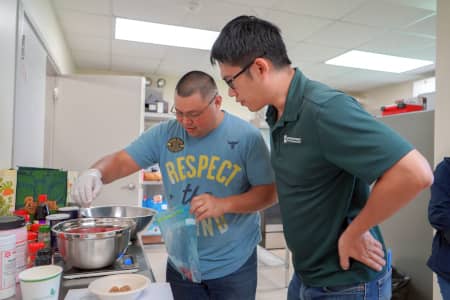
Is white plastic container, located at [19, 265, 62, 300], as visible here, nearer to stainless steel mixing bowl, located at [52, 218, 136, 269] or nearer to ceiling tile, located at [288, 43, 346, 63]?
stainless steel mixing bowl, located at [52, 218, 136, 269]

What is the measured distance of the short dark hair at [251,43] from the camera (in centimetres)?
91

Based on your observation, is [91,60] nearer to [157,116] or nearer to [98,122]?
[157,116]

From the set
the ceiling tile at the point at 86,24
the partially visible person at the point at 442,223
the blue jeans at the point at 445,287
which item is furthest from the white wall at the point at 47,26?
the blue jeans at the point at 445,287

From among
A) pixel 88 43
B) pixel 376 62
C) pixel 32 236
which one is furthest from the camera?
pixel 376 62

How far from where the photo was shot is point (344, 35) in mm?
3428

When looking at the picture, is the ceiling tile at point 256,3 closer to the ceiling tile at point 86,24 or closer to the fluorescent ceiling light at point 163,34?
the fluorescent ceiling light at point 163,34

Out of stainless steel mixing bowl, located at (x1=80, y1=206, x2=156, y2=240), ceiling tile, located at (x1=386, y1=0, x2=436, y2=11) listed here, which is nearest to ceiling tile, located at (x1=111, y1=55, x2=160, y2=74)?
ceiling tile, located at (x1=386, y1=0, x2=436, y2=11)

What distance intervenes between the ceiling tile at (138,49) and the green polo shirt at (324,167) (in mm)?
3339

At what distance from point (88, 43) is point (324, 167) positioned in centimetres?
383

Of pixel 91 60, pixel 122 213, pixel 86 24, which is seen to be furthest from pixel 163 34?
pixel 122 213

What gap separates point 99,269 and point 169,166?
457 millimetres

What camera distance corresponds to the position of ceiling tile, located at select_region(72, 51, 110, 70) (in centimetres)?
428

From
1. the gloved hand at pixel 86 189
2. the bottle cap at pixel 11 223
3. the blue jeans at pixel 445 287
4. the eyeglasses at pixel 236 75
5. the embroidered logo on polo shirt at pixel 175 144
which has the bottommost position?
the blue jeans at pixel 445 287

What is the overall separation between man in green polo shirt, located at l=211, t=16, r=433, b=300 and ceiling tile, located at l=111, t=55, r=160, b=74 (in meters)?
3.79
